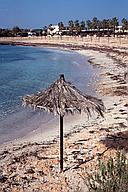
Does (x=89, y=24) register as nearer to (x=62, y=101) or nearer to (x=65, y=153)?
(x=65, y=153)

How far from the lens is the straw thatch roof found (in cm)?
955

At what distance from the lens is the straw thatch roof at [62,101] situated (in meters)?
9.55

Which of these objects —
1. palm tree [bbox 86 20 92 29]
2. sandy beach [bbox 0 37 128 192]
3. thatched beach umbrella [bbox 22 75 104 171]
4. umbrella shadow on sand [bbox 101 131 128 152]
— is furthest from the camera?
palm tree [bbox 86 20 92 29]

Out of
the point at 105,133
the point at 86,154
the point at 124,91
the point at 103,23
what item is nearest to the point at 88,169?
the point at 86,154

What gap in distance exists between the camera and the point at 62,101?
9.63m

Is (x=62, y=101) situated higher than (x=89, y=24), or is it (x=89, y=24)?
(x=89, y=24)

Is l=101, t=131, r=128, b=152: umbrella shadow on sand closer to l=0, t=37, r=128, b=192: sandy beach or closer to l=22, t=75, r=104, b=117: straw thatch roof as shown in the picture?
l=0, t=37, r=128, b=192: sandy beach

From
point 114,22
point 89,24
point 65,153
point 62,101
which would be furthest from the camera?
point 89,24

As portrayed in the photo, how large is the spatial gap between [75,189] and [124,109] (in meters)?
9.64

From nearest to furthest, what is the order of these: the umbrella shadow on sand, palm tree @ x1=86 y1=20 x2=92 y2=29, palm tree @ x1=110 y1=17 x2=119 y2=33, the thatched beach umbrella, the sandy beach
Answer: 1. the sandy beach
2. the thatched beach umbrella
3. the umbrella shadow on sand
4. palm tree @ x1=110 y1=17 x2=119 y2=33
5. palm tree @ x1=86 y1=20 x2=92 y2=29

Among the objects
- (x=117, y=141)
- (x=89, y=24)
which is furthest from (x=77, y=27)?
(x=117, y=141)

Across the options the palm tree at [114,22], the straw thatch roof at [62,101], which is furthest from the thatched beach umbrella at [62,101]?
the palm tree at [114,22]

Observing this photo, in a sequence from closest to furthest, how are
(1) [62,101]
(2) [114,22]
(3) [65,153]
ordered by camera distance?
(1) [62,101], (3) [65,153], (2) [114,22]

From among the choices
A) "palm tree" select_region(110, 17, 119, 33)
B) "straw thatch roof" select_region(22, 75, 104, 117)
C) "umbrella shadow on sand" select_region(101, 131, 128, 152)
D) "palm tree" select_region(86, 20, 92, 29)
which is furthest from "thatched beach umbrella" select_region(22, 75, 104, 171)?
"palm tree" select_region(86, 20, 92, 29)
